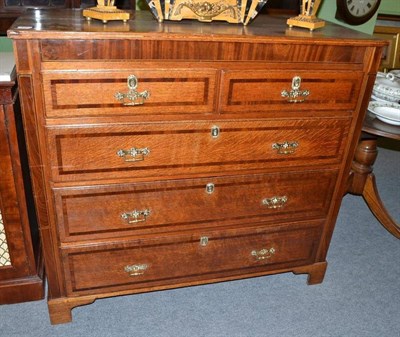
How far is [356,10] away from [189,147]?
7.37 ft

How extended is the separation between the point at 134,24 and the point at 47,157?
1.76 ft

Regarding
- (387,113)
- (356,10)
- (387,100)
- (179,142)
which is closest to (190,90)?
(179,142)

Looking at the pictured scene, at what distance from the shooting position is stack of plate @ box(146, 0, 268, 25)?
1.50m

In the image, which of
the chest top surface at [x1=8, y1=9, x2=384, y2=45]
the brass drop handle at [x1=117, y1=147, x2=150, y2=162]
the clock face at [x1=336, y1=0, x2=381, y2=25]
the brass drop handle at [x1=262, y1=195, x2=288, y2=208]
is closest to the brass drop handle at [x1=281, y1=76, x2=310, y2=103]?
the chest top surface at [x1=8, y1=9, x2=384, y2=45]

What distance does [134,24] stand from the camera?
4.75 feet

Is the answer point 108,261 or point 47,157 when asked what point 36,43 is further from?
point 108,261

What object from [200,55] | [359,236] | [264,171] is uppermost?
[200,55]

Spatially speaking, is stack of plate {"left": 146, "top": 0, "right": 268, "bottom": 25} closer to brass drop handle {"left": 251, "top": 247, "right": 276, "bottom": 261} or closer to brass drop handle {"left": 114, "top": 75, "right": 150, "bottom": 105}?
brass drop handle {"left": 114, "top": 75, "right": 150, "bottom": 105}

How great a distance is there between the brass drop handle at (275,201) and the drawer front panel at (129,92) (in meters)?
0.50

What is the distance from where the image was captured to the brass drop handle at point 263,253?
1.86 metres

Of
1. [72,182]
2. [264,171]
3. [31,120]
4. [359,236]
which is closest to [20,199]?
[72,182]

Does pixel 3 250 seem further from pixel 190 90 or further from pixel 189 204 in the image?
pixel 190 90

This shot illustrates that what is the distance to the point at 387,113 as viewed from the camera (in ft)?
6.39

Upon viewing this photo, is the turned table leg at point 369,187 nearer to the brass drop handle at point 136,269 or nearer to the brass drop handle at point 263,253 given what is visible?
the brass drop handle at point 263,253
